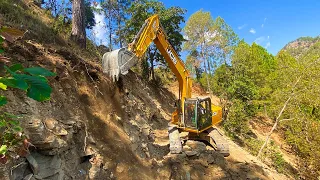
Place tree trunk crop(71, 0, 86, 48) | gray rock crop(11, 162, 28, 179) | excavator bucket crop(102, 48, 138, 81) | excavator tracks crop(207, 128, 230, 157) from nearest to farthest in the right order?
gray rock crop(11, 162, 28, 179) → excavator bucket crop(102, 48, 138, 81) → tree trunk crop(71, 0, 86, 48) → excavator tracks crop(207, 128, 230, 157)

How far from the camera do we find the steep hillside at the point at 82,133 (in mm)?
4020

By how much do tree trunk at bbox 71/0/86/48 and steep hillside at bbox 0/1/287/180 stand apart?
69 centimetres

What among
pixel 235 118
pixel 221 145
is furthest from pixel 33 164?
pixel 235 118

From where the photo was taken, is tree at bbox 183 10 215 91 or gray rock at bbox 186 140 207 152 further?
tree at bbox 183 10 215 91

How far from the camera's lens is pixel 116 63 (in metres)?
5.61

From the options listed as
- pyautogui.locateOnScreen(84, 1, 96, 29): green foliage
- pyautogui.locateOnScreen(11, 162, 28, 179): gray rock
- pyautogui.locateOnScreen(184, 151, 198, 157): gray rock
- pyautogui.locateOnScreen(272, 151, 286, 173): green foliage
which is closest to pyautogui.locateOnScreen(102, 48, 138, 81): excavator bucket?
pyautogui.locateOnScreen(11, 162, 28, 179): gray rock

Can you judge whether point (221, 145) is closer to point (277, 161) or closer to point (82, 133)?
point (82, 133)

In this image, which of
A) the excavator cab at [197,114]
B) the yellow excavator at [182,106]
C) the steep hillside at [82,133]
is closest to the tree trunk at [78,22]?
the steep hillside at [82,133]

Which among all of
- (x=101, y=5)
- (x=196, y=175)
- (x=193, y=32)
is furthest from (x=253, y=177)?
(x=101, y=5)

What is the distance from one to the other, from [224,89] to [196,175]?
12603 millimetres

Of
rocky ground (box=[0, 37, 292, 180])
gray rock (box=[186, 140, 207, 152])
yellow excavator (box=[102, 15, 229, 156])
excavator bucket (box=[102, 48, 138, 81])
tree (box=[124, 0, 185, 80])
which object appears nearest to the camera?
rocky ground (box=[0, 37, 292, 180])

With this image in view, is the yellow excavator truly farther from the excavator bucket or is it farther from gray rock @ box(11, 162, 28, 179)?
gray rock @ box(11, 162, 28, 179)

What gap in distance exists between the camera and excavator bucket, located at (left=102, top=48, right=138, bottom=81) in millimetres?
5605

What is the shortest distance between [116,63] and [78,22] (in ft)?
11.9
